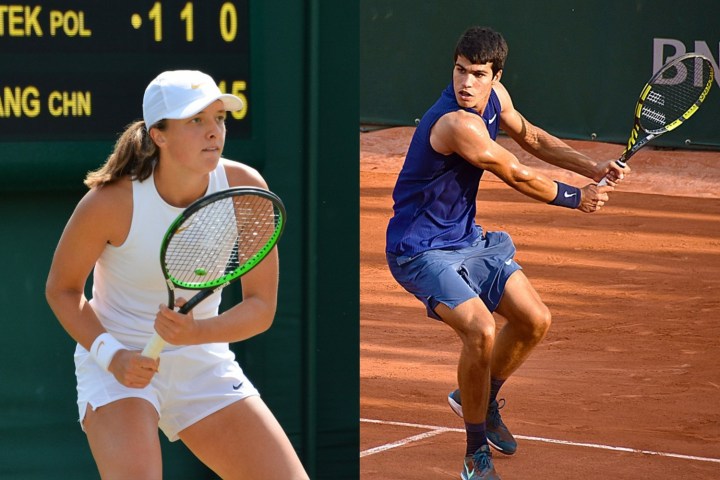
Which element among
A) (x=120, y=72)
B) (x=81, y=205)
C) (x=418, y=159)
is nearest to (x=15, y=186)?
(x=120, y=72)

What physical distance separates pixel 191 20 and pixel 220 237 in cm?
120

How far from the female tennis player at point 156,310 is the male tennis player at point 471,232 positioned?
192 cm

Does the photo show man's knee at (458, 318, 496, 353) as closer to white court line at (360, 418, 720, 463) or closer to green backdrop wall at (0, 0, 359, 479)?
green backdrop wall at (0, 0, 359, 479)

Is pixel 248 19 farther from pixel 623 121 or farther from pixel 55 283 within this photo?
pixel 623 121

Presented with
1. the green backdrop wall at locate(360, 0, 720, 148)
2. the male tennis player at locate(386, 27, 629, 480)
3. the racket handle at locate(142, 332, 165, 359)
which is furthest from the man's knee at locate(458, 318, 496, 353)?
the green backdrop wall at locate(360, 0, 720, 148)

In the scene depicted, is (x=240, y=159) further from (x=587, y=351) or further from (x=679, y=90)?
(x=679, y=90)

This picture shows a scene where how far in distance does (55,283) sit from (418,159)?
2473 mm

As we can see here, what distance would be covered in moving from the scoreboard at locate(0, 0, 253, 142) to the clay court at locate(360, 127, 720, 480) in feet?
6.71

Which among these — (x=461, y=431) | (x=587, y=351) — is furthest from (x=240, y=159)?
(x=587, y=351)

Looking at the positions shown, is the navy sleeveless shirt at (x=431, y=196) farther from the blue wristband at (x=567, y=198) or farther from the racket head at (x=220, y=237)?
the racket head at (x=220, y=237)

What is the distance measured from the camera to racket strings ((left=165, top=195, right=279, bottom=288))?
3348mm

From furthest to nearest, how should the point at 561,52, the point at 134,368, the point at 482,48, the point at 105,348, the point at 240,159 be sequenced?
the point at 561,52 → the point at 482,48 → the point at 240,159 → the point at 105,348 → the point at 134,368

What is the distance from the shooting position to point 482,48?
5.54 m

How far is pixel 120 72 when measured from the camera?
4301 millimetres
